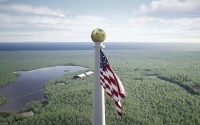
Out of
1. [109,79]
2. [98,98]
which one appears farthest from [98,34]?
[98,98]

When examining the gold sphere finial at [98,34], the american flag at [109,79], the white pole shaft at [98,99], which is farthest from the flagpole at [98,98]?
the gold sphere finial at [98,34]

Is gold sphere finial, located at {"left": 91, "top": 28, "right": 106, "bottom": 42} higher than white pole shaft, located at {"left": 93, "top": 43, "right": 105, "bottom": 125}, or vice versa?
gold sphere finial, located at {"left": 91, "top": 28, "right": 106, "bottom": 42}

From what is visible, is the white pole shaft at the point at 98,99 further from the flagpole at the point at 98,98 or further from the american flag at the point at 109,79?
the american flag at the point at 109,79

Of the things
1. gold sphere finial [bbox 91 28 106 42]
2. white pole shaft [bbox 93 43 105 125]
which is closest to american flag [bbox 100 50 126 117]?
white pole shaft [bbox 93 43 105 125]

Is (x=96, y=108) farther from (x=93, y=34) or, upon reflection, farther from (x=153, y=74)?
(x=153, y=74)

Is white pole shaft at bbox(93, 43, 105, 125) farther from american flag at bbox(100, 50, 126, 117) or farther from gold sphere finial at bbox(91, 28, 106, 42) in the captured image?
gold sphere finial at bbox(91, 28, 106, 42)

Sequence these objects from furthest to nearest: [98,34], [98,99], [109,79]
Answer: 1. [98,99]
2. [109,79]
3. [98,34]

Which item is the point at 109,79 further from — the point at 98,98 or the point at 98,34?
the point at 98,34

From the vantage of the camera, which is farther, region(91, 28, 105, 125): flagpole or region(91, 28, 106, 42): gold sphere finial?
region(91, 28, 105, 125): flagpole

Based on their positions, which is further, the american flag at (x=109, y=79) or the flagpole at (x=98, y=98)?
the flagpole at (x=98, y=98)

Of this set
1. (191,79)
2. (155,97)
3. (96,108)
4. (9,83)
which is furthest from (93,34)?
(9,83)

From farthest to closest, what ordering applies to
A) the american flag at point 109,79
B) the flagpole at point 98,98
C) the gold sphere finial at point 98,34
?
the flagpole at point 98,98
the american flag at point 109,79
the gold sphere finial at point 98,34
